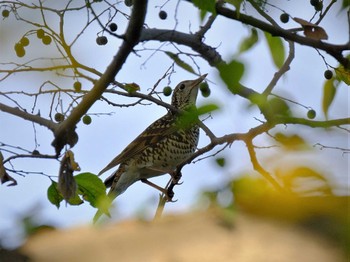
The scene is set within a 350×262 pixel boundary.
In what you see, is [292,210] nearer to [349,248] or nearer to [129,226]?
[349,248]

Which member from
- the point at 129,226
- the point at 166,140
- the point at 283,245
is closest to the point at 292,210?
the point at 283,245

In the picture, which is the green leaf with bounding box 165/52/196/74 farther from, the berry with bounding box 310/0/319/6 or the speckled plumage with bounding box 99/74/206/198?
the speckled plumage with bounding box 99/74/206/198

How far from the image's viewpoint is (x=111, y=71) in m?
3.26

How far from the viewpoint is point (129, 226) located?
5.09ft

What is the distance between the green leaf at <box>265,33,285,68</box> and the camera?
295 centimetres

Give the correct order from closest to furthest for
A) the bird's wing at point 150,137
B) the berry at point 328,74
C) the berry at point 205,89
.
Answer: the berry at point 328,74 < the berry at point 205,89 < the bird's wing at point 150,137

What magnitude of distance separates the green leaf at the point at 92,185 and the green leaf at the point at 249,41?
1121 millimetres

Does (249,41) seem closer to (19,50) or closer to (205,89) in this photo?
(205,89)

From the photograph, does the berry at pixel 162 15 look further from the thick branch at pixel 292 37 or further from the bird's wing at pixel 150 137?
the bird's wing at pixel 150 137

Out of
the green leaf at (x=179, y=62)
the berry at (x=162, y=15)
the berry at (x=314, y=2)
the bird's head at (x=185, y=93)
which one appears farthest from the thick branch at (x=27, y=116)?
the bird's head at (x=185, y=93)

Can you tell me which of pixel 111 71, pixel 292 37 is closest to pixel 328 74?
pixel 292 37

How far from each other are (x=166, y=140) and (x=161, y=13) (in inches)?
133

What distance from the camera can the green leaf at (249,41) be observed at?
3.31 m

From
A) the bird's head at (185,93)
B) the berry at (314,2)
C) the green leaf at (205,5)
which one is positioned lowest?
the green leaf at (205,5)
